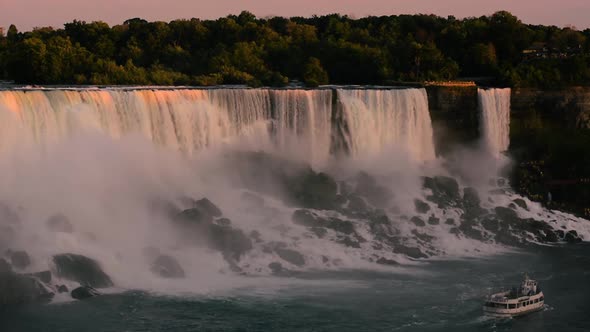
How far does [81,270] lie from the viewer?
42031mm

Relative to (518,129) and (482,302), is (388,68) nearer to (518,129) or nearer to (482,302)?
(518,129)

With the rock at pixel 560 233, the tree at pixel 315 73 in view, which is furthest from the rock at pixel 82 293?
the tree at pixel 315 73

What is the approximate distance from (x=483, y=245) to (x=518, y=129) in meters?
14.8

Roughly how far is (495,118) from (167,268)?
27026mm

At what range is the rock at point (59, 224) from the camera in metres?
45.0

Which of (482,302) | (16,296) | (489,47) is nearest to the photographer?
(16,296)

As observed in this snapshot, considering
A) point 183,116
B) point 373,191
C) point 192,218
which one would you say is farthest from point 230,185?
point 373,191

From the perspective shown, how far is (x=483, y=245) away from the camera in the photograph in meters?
52.9

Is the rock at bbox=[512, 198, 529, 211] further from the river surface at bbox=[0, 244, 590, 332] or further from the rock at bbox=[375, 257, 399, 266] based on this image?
the rock at bbox=[375, 257, 399, 266]

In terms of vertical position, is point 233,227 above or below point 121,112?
below

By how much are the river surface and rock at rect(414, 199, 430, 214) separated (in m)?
8.52

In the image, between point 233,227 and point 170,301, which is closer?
point 170,301

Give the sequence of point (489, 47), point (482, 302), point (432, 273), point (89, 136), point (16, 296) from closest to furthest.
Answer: point (16, 296)
point (482, 302)
point (432, 273)
point (89, 136)
point (489, 47)

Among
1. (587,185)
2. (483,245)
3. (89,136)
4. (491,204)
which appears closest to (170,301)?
(89,136)
